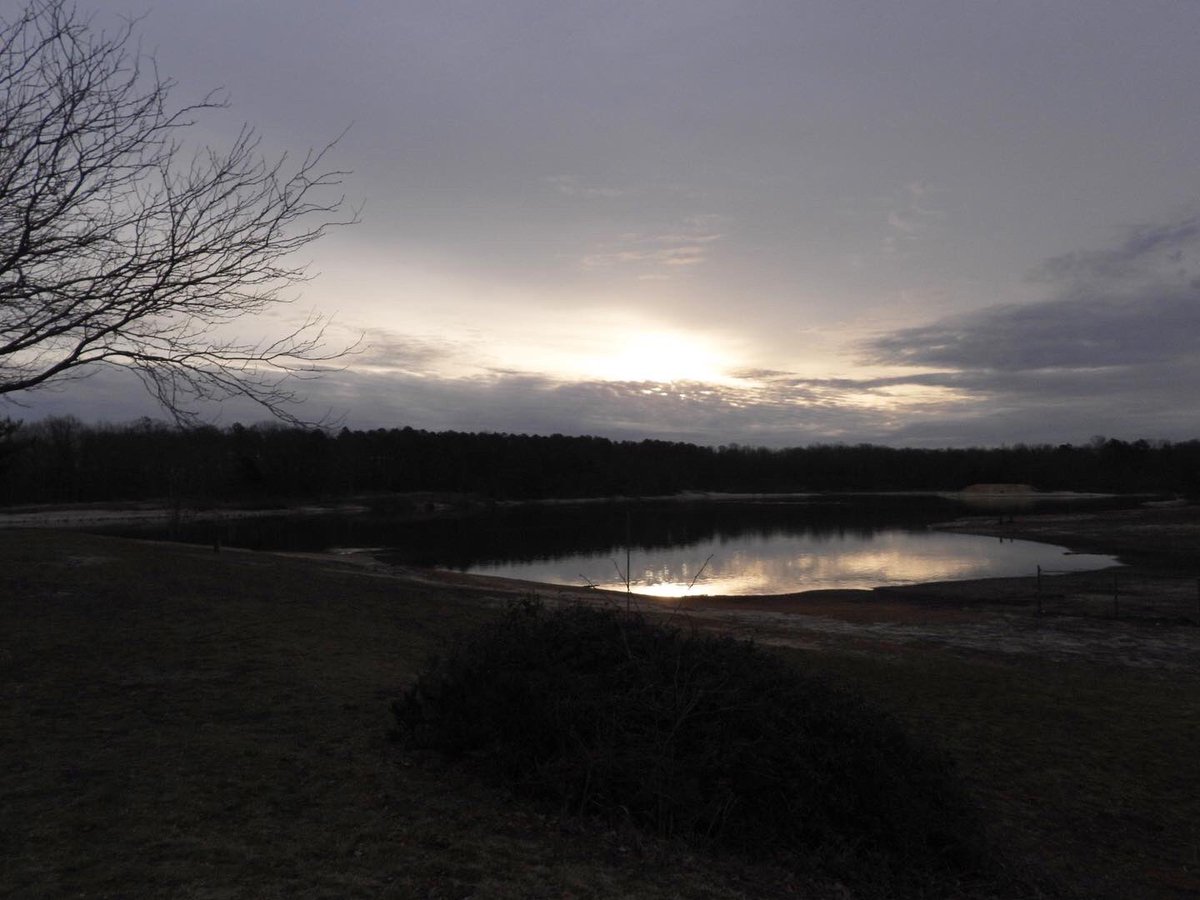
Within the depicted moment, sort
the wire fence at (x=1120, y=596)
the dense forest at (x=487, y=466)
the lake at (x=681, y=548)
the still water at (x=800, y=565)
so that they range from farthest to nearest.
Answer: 1. the dense forest at (x=487, y=466)
2. the lake at (x=681, y=548)
3. the still water at (x=800, y=565)
4. the wire fence at (x=1120, y=596)

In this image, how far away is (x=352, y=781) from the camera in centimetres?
569

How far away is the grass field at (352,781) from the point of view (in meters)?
4.34

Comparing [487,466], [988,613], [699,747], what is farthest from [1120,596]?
[487,466]

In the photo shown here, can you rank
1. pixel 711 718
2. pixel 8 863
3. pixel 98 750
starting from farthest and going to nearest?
1. pixel 98 750
2. pixel 711 718
3. pixel 8 863

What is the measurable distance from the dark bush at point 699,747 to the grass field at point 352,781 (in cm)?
29

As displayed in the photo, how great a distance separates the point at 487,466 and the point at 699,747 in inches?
4504

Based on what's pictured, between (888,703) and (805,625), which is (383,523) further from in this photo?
(888,703)

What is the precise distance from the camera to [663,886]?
4461 millimetres

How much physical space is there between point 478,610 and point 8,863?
14453mm

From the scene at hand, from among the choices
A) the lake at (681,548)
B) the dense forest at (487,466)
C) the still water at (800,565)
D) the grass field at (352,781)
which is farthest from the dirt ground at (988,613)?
the dense forest at (487,466)

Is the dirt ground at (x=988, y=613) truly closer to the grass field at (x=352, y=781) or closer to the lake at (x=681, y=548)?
the lake at (x=681, y=548)

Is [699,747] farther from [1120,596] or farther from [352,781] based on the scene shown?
[1120,596]

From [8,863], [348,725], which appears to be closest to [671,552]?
[348,725]

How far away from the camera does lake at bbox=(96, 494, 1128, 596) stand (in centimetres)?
3719
